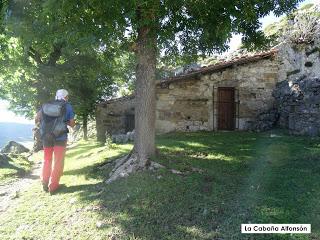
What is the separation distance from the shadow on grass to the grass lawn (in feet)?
0.04

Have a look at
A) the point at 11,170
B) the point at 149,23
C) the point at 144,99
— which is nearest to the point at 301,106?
the point at 144,99

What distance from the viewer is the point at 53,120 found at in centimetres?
798

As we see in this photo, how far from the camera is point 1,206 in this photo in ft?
24.9

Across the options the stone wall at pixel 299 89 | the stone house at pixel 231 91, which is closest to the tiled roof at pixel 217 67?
the stone house at pixel 231 91

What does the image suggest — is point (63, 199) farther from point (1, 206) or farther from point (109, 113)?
point (109, 113)

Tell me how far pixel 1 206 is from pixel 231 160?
559 centimetres

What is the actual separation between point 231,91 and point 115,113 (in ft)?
22.0

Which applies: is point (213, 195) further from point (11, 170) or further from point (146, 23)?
point (11, 170)

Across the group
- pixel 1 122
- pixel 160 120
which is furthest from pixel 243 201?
pixel 1 122

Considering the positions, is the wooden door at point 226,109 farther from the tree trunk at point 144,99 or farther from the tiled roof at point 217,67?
the tree trunk at point 144,99

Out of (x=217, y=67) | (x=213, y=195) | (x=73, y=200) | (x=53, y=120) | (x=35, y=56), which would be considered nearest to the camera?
(x=213, y=195)

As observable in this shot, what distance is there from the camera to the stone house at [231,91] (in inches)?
680

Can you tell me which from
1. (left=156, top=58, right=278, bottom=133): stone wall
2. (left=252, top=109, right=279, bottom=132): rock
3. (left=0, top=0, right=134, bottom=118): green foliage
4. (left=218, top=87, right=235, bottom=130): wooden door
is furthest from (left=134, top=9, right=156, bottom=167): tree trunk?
(left=218, top=87, right=235, bottom=130): wooden door

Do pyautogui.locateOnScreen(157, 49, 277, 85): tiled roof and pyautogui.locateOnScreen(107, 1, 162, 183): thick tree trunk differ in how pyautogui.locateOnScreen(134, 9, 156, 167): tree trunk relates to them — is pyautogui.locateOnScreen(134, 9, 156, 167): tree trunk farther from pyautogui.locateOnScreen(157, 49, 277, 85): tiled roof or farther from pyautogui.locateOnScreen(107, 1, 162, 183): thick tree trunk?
pyautogui.locateOnScreen(157, 49, 277, 85): tiled roof
